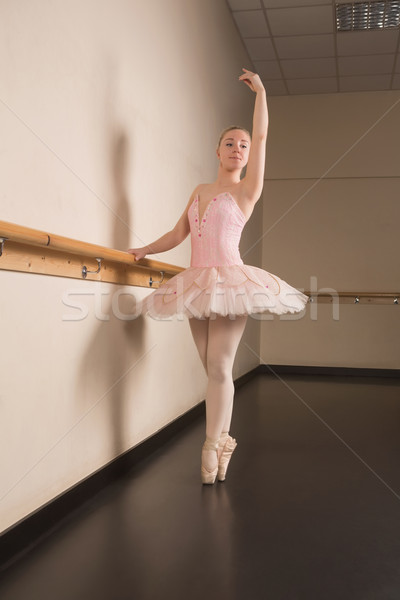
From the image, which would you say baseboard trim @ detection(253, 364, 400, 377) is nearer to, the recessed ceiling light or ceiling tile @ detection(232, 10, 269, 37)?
ceiling tile @ detection(232, 10, 269, 37)

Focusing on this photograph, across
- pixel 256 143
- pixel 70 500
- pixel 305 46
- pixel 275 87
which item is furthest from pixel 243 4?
pixel 70 500

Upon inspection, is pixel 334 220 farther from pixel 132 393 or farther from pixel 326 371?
pixel 132 393

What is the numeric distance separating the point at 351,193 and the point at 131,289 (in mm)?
4806

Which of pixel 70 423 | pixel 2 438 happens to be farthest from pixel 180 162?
pixel 2 438

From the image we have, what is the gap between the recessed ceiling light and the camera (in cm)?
498

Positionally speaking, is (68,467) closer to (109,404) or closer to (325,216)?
(109,404)

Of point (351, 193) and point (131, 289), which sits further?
point (351, 193)

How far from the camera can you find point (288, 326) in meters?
7.00

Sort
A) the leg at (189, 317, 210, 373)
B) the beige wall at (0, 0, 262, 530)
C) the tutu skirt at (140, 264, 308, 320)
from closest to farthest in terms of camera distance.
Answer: the beige wall at (0, 0, 262, 530) < the tutu skirt at (140, 264, 308, 320) < the leg at (189, 317, 210, 373)

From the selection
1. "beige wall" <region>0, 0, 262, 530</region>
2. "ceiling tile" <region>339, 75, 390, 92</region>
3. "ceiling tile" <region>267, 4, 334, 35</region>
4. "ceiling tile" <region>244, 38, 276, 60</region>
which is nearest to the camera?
"beige wall" <region>0, 0, 262, 530</region>

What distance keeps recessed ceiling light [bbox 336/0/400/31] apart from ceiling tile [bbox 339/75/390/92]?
1.10 metres

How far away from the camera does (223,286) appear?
2.27 metres

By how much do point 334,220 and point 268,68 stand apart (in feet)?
5.93

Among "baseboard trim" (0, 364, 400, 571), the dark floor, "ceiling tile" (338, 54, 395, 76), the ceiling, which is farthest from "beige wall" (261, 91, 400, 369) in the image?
the dark floor
